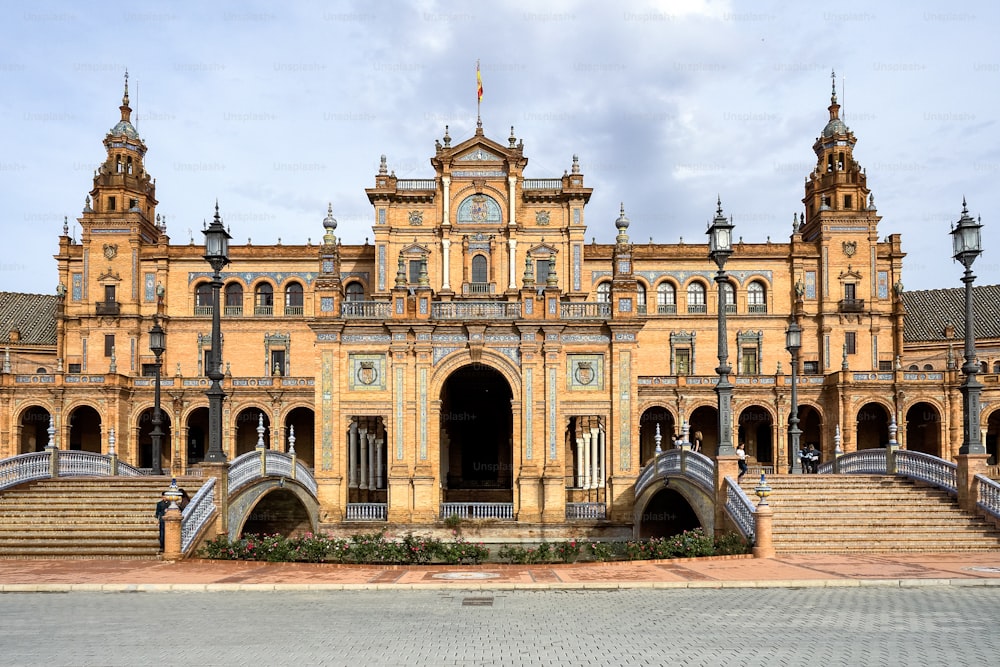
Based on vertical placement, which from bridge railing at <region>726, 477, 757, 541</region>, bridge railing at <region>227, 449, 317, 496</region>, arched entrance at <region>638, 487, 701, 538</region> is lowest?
arched entrance at <region>638, 487, 701, 538</region>

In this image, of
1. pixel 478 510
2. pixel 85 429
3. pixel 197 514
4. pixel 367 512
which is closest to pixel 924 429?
pixel 478 510

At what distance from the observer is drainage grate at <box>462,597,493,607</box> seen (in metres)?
13.3

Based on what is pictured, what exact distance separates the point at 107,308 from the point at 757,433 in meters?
40.5

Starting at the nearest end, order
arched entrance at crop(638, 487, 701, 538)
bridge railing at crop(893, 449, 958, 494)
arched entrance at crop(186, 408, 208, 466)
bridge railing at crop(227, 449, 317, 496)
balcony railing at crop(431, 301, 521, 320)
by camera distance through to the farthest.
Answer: bridge railing at crop(893, 449, 958, 494)
bridge railing at crop(227, 449, 317, 496)
arched entrance at crop(638, 487, 701, 538)
balcony railing at crop(431, 301, 521, 320)
arched entrance at crop(186, 408, 208, 466)

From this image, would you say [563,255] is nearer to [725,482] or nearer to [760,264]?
[760,264]

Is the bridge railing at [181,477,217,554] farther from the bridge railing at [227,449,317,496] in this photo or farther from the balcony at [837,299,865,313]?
the balcony at [837,299,865,313]

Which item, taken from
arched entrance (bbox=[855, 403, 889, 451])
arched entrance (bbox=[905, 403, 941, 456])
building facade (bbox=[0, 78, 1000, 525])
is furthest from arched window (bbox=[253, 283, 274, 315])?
arched entrance (bbox=[905, 403, 941, 456])

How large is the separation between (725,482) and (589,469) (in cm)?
1173

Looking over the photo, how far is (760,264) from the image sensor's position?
55156mm

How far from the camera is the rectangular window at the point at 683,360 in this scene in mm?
53938

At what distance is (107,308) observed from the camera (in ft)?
177

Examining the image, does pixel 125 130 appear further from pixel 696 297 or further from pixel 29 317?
pixel 696 297

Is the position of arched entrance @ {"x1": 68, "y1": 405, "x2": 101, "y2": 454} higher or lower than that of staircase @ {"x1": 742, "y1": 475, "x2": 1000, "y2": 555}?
higher

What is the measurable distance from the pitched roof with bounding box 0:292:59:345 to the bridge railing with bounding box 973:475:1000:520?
5702cm
